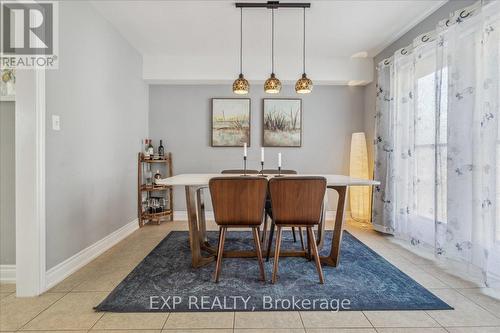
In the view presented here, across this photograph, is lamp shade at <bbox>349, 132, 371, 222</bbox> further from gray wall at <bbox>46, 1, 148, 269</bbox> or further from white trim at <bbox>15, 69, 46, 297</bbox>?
white trim at <bbox>15, 69, 46, 297</bbox>

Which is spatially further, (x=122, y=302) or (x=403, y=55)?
(x=403, y=55)

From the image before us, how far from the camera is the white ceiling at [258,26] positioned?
9.07 feet

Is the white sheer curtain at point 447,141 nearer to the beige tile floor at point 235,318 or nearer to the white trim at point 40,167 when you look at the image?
the beige tile floor at point 235,318

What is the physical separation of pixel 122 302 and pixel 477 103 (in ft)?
9.94

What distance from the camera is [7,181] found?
7.07 ft

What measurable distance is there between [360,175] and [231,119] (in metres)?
2.15

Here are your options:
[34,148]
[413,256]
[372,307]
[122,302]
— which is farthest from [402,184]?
[34,148]

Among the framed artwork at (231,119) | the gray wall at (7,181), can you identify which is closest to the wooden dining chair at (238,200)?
the gray wall at (7,181)

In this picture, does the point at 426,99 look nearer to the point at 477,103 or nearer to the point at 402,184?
the point at 477,103

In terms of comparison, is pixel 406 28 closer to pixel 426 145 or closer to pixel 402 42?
pixel 402 42

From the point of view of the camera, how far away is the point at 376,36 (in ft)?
11.3

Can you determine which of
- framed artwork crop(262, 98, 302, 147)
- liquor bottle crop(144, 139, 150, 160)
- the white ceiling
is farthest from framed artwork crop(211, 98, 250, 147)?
liquor bottle crop(144, 139, 150, 160)

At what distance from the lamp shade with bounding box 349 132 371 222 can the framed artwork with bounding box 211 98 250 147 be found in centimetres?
165

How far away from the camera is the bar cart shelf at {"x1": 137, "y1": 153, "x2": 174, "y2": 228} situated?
156 inches
